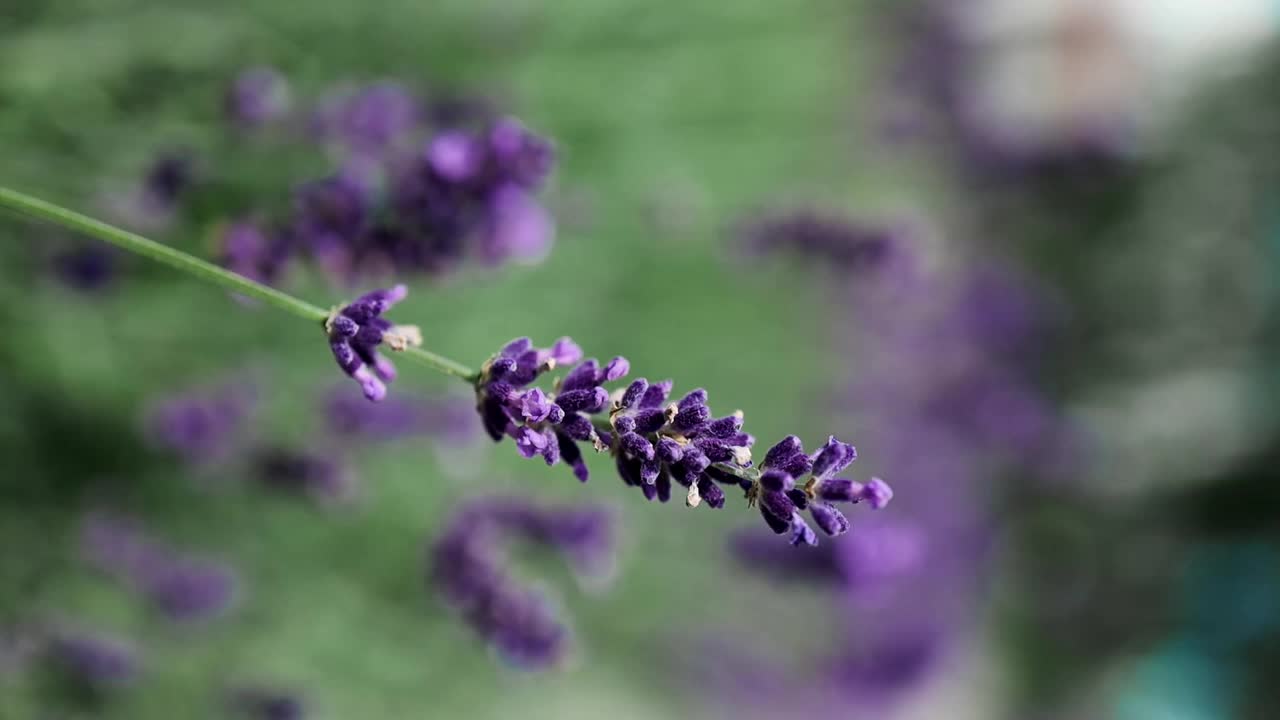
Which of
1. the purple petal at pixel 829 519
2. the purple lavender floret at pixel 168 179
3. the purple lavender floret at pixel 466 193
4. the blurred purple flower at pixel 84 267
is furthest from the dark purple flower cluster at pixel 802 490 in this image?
the blurred purple flower at pixel 84 267

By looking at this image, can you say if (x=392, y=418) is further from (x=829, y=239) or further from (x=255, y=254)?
(x=829, y=239)

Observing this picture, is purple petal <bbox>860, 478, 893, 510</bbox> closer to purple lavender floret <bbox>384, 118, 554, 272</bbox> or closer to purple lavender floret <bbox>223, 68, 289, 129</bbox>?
purple lavender floret <bbox>384, 118, 554, 272</bbox>

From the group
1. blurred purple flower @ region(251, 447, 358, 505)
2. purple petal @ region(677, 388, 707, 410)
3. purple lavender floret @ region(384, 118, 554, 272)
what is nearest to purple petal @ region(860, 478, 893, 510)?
purple petal @ region(677, 388, 707, 410)

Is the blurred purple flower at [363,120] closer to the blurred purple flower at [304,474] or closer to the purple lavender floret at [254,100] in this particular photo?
the purple lavender floret at [254,100]

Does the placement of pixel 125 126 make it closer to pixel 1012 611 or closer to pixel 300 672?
pixel 300 672

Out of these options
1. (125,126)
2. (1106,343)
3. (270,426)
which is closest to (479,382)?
(125,126)

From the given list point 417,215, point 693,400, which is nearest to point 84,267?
point 417,215
